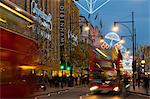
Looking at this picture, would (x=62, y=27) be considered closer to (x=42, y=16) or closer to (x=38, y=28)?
(x=42, y=16)

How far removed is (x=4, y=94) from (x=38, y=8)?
57.6 meters

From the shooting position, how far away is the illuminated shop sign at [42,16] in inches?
2623

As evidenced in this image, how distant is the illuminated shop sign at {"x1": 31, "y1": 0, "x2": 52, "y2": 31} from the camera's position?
6662 centimetres

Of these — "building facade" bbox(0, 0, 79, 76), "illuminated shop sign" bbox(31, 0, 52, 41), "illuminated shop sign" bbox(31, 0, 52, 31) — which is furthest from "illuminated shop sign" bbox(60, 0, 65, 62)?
"illuminated shop sign" bbox(31, 0, 52, 41)

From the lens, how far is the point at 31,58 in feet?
58.4

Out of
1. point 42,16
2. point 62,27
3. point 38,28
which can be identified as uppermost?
point 62,27

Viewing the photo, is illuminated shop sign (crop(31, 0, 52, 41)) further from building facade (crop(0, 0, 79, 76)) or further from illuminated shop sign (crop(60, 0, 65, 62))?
illuminated shop sign (crop(60, 0, 65, 62))

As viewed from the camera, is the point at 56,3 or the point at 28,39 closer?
the point at 28,39

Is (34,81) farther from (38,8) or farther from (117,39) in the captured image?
(38,8)

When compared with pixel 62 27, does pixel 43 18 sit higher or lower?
lower

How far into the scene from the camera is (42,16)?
238ft

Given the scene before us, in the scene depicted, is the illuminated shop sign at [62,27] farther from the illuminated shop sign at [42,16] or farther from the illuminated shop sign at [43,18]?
the illuminated shop sign at [43,18]

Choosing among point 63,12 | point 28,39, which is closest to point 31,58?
point 28,39

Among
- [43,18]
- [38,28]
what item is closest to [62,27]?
[43,18]
